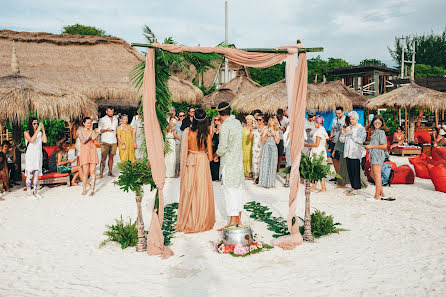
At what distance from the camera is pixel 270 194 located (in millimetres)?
8578

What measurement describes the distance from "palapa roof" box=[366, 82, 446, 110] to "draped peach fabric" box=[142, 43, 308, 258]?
12.7m

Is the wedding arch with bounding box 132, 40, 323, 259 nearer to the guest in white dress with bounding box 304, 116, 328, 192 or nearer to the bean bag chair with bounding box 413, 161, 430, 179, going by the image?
the guest in white dress with bounding box 304, 116, 328, 192

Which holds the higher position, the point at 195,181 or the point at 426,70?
the point at 426,70

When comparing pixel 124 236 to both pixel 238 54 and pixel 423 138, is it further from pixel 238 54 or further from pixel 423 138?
pixel 423 138

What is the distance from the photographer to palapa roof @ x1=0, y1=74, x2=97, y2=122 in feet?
29.0

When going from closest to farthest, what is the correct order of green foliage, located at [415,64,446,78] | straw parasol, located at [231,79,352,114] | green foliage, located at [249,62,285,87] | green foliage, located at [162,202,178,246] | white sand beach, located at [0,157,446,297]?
white sand beach, located at [0,157,446,297]
green foliage, located at [162,202,178,246]
straw parasol, located at [231,79,352,114]
green foliage, located at [249,62,285,87]
green foliage, located at [415,64,446,78]

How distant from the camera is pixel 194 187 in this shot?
5848mm

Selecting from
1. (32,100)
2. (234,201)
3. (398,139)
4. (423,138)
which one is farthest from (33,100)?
(423,138)

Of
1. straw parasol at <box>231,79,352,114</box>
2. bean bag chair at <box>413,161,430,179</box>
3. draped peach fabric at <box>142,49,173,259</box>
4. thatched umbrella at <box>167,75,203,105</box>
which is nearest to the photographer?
draped peach fabric at <box>142,49,173,259</box>

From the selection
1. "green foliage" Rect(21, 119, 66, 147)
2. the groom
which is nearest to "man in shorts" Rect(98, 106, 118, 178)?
the groom

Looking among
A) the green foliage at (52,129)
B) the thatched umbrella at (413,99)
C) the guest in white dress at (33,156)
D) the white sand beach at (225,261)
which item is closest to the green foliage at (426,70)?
the thatched umbrella at (413,99)

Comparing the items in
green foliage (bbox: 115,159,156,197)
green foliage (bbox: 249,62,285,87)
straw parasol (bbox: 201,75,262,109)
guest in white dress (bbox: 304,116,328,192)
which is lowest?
green foliage (bbox: 115,159,156,197)

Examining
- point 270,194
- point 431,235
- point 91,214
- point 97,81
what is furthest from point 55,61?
point 431,235

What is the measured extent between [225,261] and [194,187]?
1.52 metres
